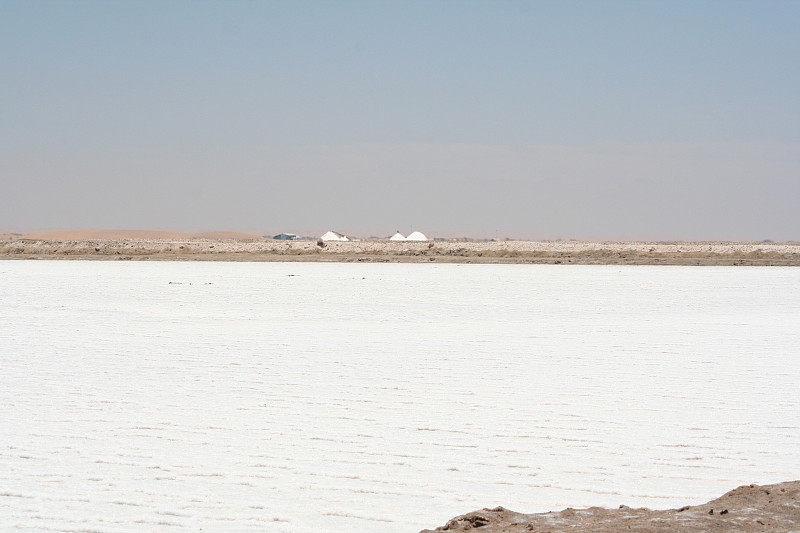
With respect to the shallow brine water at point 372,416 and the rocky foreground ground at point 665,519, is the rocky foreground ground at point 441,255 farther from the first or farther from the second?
the rocky foreground ground at point 665,519

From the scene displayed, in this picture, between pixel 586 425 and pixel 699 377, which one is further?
pixel 699 377

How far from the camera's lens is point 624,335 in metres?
11.0

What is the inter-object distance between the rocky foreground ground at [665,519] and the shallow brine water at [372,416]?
214 mm

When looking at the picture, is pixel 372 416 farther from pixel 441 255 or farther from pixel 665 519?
pixel 441 255

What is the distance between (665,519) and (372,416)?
2666 millimetres

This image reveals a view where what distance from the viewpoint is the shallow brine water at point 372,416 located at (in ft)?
13.8

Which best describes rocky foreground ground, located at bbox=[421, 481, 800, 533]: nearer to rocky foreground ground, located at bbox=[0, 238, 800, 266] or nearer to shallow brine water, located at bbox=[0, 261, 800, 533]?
shallow brine water, located at bbox=[0, 261, 800, 533]

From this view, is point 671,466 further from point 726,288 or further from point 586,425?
point 726,288

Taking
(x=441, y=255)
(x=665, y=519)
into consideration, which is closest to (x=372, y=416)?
(x=665, y=519)

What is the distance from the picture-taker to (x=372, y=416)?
237 inches

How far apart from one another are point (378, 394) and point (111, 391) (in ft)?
7.06

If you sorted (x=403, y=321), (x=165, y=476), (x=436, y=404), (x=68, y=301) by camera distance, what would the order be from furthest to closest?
(x=68, y=301) < (x=403, y=321) < (x=436, y=404) < (x=165, y=476)

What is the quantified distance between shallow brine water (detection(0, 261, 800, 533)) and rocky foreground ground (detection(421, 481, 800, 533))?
0.21 meters

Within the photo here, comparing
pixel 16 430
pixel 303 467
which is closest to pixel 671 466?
pixel 303 467
